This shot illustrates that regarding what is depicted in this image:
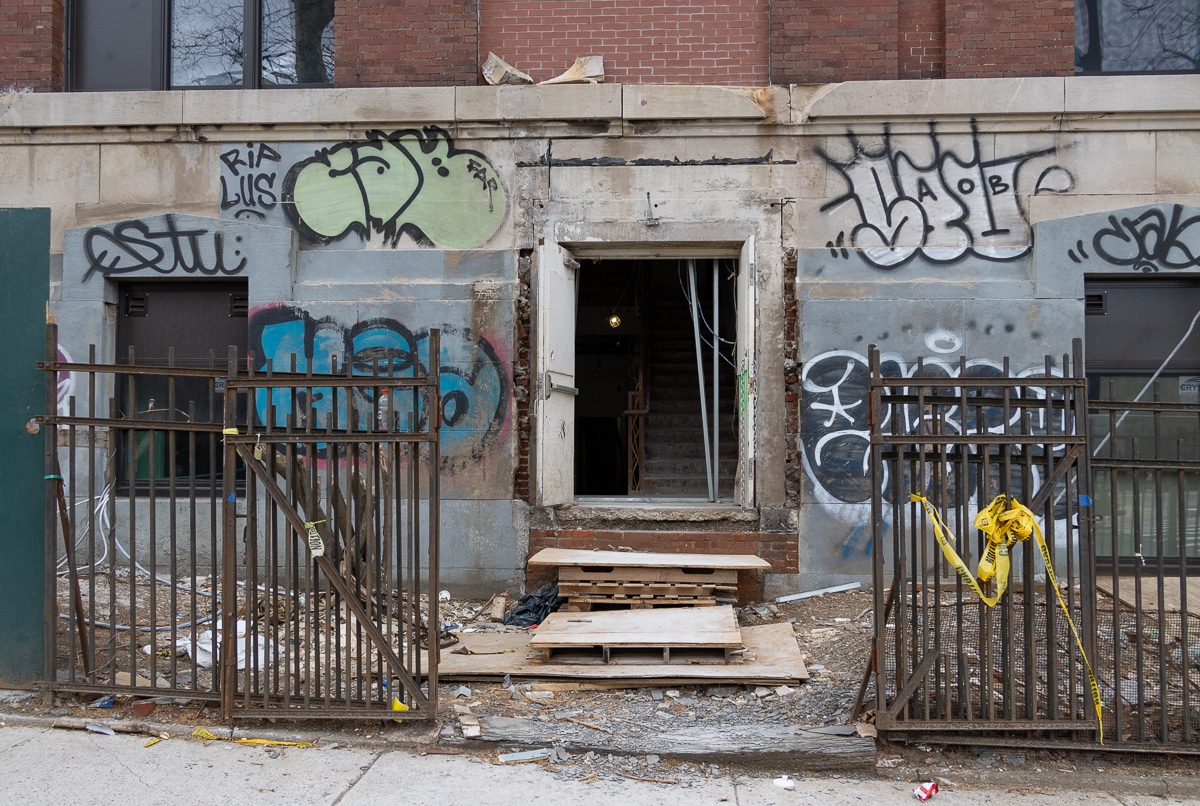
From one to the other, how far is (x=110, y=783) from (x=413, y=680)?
1461 millimetres

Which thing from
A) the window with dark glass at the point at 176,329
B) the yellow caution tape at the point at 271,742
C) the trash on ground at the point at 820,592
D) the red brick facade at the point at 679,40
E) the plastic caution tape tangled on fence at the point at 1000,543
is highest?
the red brick facade at the point at 679,40

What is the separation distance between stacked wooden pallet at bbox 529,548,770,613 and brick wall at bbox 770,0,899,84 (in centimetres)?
421

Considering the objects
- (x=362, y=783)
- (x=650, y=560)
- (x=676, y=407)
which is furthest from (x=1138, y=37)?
(x=362, y=783)

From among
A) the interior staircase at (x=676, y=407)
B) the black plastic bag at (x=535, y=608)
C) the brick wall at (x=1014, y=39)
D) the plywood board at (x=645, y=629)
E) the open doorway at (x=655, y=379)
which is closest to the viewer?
the plywood board at (x=645, y=629)

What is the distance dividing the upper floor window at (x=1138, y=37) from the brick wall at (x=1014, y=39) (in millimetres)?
466

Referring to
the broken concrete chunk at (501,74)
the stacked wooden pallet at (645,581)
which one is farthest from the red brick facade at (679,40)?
the stacked wooden pallet at (645,581)

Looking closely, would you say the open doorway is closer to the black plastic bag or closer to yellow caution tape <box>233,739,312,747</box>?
the black plastic bag

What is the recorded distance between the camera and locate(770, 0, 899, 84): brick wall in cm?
755

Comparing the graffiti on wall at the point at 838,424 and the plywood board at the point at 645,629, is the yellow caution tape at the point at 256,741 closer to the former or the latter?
the plywood board at the point at 645,629

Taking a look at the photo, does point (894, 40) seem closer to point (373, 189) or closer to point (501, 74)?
point (501, 74)

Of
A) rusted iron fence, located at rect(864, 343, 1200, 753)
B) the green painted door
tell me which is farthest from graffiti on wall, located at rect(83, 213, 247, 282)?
rusted iron fence, located at rect(864, 343, 1200, 753)

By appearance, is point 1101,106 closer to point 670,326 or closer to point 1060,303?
point 1060,303

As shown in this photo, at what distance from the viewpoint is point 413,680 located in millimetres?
4707

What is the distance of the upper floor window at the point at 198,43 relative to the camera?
8.25 m
